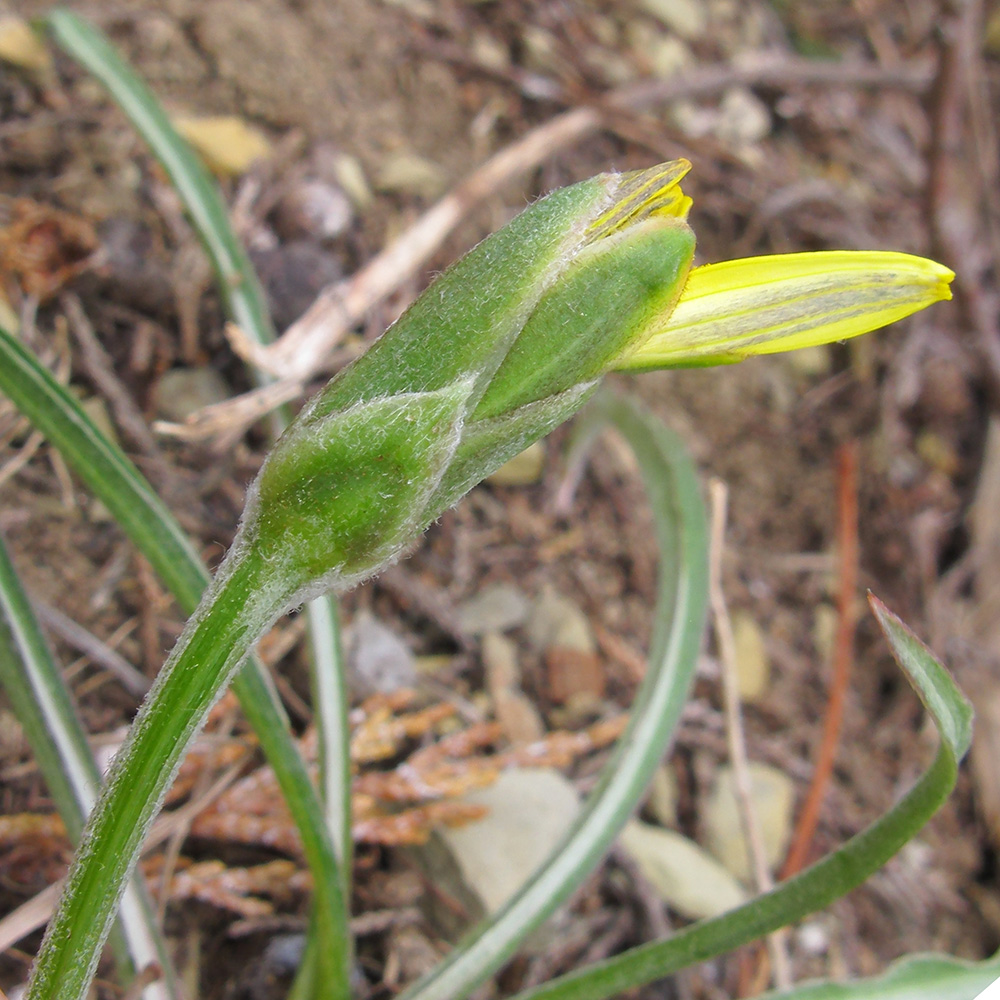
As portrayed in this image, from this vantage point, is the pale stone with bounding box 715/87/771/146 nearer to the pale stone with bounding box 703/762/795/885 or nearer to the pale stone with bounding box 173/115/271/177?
the pale stone with bounding box 173/115/271/177

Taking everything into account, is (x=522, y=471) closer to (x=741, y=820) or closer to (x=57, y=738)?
(x=741, y=820)

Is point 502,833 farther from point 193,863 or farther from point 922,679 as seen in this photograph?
point 922,679

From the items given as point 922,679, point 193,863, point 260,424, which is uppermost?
point 260,424

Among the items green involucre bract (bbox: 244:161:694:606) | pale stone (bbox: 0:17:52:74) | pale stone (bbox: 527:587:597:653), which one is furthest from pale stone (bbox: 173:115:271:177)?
green involucre bract (bbox: 244:161:694:606)

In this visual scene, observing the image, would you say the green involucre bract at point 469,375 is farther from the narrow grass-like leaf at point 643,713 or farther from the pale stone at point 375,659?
the pale stone at point 375,659

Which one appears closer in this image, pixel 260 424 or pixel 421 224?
pixel 260 424

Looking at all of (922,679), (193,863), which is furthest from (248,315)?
(922,679)

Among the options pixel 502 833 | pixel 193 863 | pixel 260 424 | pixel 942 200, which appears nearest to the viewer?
pixel 193 863

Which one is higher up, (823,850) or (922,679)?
(922,679)
